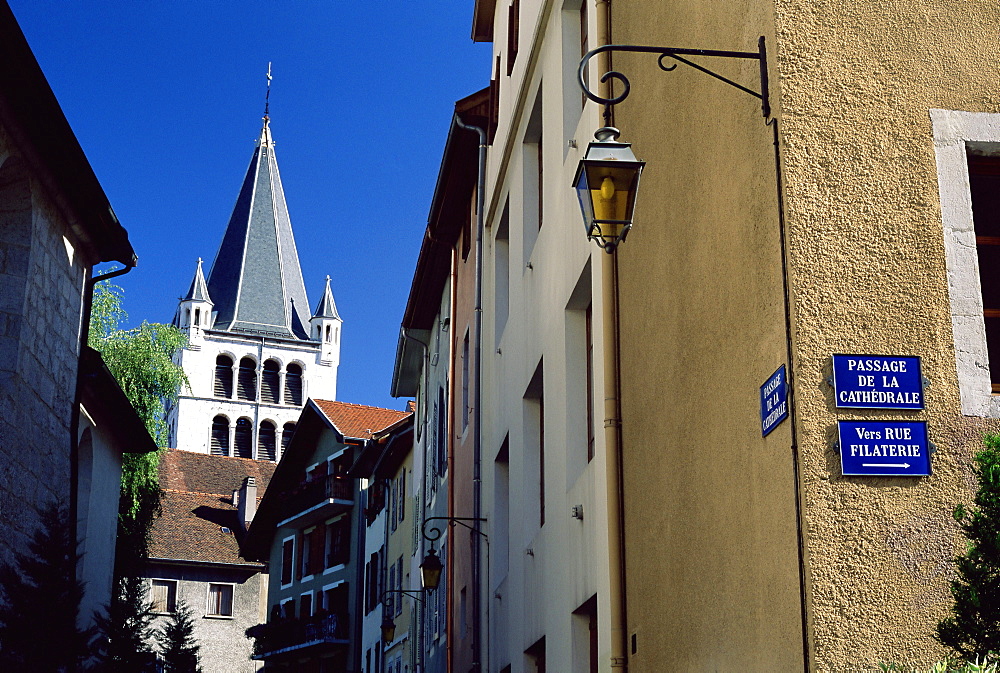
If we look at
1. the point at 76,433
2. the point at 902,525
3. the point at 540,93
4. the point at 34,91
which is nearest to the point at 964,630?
the point at 902,525

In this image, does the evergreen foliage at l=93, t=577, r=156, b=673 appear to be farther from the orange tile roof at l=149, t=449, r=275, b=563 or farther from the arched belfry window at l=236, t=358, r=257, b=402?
the arched belfry window at l=236, t=358, r=257, b=402

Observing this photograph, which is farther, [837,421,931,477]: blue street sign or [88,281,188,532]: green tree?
[88,281,188,532]: green tree

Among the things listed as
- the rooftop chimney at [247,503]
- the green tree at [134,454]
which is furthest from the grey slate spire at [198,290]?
the green tree at [134,454]

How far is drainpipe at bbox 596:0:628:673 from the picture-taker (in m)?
8.23

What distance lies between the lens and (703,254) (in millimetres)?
6664

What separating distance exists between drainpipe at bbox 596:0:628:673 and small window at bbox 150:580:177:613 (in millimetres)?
41718

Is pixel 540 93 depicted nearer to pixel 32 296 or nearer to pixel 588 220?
pixel 32 296

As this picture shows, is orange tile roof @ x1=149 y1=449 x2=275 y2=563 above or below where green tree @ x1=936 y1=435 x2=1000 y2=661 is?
above

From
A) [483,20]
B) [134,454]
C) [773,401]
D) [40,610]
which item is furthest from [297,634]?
[773,401]

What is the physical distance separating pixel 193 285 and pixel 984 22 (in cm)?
10216

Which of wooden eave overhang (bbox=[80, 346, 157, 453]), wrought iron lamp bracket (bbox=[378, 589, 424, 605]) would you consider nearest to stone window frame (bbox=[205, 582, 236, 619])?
wrought iron lamp bracket (bbox=[378, 589, 424, 605])

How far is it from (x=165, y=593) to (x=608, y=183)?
45242mm

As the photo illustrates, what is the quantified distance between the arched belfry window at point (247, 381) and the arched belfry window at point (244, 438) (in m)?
2.06

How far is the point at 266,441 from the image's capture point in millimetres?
102312
